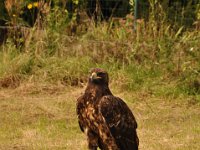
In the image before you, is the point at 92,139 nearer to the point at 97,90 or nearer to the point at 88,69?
the point at 97,90

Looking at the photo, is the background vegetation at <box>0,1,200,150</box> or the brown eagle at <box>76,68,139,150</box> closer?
the brown eagle at <box>76,68,139,150</box>

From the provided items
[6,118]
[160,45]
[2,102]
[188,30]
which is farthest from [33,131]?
[188,30]

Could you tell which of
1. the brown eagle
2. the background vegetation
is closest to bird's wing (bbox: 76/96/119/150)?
the brown eagle

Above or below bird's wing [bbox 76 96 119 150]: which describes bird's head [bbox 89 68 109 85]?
above

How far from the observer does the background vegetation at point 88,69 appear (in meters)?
8.81

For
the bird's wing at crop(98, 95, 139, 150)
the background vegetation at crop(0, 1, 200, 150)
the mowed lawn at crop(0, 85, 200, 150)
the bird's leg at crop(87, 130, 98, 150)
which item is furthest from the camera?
the background vegetation at crop(0, 1, 200, 150)

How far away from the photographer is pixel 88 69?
1145 cm

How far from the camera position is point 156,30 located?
1189 centimetres

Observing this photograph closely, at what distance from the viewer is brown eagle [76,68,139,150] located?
243 inches

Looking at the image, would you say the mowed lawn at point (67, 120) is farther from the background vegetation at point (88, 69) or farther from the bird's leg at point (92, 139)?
the bird's leg at point (92, 139)

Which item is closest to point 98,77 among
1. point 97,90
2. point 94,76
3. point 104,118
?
A: point 94,76

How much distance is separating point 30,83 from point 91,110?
5147 mm

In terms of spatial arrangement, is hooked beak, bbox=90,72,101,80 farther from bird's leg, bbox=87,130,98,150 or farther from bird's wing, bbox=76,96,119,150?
bird's leg, bbox=87,130,98,150

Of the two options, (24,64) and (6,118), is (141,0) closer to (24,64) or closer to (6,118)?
(24,64)
